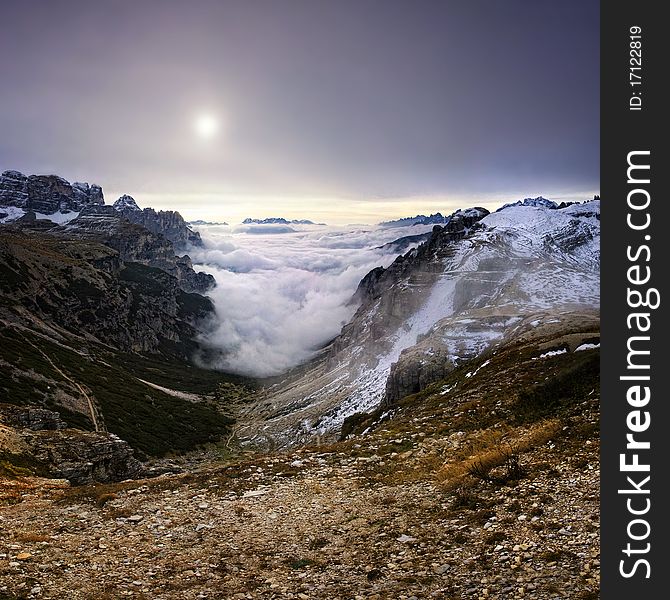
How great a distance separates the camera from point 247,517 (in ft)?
56.0

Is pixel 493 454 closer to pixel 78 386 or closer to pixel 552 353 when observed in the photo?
pixel 552 353

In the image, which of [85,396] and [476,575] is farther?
[85,396]

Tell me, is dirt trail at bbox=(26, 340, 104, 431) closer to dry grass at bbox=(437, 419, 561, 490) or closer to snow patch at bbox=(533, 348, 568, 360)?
snow patch at bbox=(533, 348, 568, 360)

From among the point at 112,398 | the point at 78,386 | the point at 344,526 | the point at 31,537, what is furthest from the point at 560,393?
the point at 112,398

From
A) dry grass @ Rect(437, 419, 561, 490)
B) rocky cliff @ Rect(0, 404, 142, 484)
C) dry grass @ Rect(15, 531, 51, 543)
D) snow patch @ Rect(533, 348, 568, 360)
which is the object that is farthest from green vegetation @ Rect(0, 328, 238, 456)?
dry grass @ Rect(437, 419, 561, 490)

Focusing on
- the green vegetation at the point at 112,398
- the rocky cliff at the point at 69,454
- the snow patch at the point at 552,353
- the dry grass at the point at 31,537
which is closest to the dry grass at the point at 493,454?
the dry grass at the point at 31,537

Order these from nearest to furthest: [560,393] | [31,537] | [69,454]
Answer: [31,537], [560,393], [69,454]

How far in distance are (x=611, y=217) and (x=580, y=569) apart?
28.0ft

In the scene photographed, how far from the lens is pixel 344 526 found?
15453 millimetres

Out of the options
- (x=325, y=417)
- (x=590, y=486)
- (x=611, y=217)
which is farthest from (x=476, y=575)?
(x=325, y=417)

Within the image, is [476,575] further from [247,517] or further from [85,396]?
[85,396]

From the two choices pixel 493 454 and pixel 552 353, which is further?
pixel 552 353

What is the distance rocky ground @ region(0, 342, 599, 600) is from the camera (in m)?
10.9

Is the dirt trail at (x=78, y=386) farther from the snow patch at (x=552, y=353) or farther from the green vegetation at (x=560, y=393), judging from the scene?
the green vegetation at (x=560, y=393)
